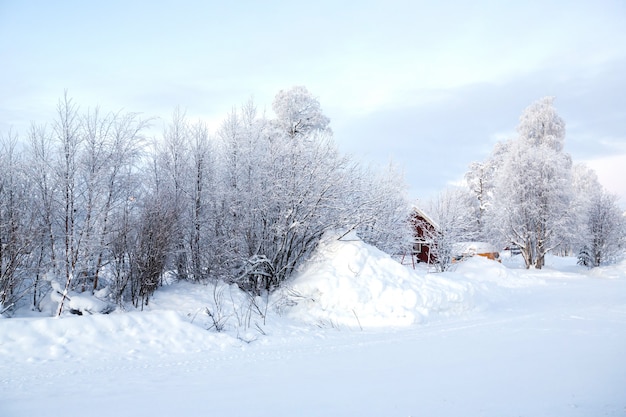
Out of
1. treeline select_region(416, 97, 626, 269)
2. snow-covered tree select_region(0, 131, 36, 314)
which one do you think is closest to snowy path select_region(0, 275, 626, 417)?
snow-covered tree select_region(0, 131, 36, 314)

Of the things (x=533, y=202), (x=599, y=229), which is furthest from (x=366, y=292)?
(x=599, y=229)

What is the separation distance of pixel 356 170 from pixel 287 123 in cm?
1105

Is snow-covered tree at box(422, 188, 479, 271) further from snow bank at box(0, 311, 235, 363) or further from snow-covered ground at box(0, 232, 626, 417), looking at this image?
snow bank at box(0, 311, 235, 363)

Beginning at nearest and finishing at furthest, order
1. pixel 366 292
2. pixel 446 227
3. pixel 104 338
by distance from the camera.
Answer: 1. pixel 104 338
2. pixel 366 292
3. pixel 446 227

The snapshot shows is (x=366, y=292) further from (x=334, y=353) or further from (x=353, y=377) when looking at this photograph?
(x=353, y=377)

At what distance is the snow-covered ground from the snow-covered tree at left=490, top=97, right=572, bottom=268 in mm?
17270

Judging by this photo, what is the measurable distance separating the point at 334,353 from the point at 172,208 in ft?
23.3

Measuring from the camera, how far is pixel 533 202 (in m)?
30.7

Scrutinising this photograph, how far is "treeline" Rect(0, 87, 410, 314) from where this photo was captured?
1120 centimetres

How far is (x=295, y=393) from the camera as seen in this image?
5770 mm

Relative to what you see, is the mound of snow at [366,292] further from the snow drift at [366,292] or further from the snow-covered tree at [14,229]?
the snow-covered tree at [14,229]

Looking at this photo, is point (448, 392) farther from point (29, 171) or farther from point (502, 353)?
point (29, 171)

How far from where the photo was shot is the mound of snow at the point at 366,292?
38.7 ft

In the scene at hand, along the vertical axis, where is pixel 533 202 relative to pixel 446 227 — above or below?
above
